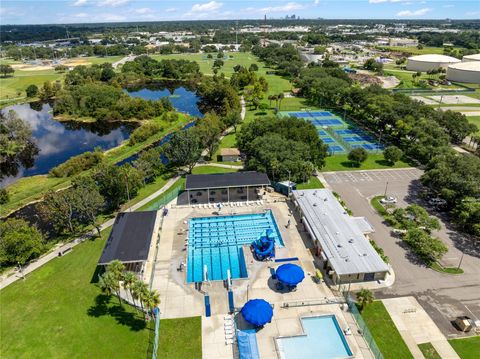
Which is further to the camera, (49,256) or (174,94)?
(174,94)

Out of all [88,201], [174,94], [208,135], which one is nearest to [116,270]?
[88,201]

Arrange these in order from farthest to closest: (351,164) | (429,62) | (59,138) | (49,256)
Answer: (429,62) < (59,138) < (351,164) < (49,256)

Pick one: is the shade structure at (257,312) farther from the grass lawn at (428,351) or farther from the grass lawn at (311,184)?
the grass lawn at (311,184)

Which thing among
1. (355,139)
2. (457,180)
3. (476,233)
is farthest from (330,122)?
(476,233)

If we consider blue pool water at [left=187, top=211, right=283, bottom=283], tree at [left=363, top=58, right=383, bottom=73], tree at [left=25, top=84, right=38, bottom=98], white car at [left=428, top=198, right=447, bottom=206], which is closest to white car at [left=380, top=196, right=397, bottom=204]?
white car at [left=428, top=198, right=447, bottom=206]

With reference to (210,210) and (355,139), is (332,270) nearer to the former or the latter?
(210,210)

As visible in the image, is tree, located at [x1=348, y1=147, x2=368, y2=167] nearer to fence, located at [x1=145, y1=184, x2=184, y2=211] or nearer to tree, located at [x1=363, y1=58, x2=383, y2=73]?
fence, located at [x1=145, y1=184, x2=184, y2=211]

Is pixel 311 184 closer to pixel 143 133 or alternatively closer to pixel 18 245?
pixel 18 245
